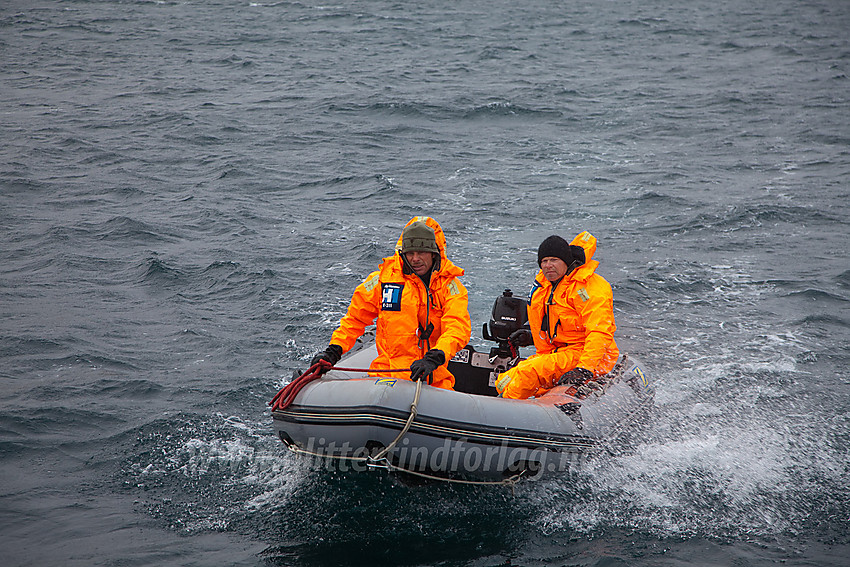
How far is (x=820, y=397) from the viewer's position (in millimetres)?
6352

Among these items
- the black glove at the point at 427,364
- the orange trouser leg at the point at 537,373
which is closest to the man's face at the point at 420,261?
the black glove at the point at 427,364

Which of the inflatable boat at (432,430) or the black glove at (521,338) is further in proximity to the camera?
the black glove at (521,338)

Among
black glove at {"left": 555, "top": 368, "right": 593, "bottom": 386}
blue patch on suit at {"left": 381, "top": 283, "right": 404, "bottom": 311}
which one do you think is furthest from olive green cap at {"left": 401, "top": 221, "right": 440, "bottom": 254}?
black glove at {"left": 555, "top": 368, "right": 593, "bottom": 386}

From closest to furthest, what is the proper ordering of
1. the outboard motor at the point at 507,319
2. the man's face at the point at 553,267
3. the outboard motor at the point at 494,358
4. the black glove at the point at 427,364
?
the black glove at the point at 427,364
the man's face at the point at 553,267
the outboard motor at the point at 494,358
the outboard motor at the point at 507,319

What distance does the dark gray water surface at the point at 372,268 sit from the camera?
478 cm

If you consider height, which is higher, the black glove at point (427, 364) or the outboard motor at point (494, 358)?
the black glove at point (427, 364)

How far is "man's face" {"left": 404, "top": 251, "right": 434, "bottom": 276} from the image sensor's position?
5.09m

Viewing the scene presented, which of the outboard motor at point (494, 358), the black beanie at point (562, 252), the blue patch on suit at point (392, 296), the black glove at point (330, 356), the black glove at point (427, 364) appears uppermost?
the black beanie at point (562, 252)

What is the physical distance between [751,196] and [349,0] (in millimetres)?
21310

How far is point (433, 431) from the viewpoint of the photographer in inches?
183

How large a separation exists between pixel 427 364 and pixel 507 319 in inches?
60.9

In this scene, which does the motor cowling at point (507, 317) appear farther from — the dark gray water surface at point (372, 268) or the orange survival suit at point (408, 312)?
the dark gray water surface at point (372, 268)

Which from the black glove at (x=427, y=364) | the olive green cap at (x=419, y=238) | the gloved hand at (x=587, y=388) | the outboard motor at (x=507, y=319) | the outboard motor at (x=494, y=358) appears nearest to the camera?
the black glove at (x=427, y=364)

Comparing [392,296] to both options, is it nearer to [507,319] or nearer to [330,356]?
[330,356]
